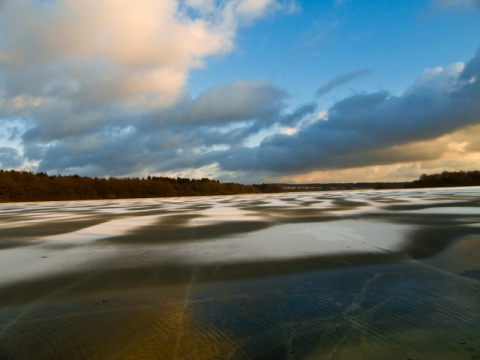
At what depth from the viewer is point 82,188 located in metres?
51.0

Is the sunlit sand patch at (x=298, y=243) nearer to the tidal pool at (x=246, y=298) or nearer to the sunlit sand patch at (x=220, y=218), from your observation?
the tidal pool at (x=246, y=298)

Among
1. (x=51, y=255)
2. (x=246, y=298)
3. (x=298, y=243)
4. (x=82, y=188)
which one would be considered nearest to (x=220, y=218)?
(x=298, y=243)

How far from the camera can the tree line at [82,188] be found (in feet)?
148

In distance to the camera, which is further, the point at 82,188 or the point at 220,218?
the point at 82,188

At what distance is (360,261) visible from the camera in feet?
17.9

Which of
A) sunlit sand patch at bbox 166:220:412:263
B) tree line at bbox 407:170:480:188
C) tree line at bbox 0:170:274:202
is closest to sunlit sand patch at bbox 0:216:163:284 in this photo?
sunlit sand patch at bbox 166:220:412:263

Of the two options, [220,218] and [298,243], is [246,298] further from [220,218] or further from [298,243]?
[220,218]

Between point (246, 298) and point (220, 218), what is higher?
point (220, 218)

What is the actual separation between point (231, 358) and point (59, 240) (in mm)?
6891

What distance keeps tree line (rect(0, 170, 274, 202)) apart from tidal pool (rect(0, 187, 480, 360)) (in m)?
44.4

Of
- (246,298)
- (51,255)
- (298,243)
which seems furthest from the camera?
(298,243)

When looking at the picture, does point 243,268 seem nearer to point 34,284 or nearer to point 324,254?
point 324,254

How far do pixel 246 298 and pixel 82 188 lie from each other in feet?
173

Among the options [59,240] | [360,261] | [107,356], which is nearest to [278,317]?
[107,356]
